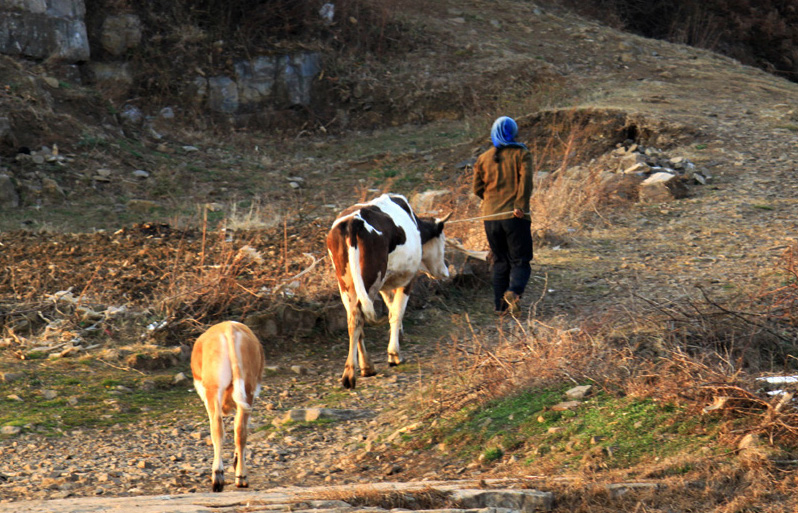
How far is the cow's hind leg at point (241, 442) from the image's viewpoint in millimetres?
5082

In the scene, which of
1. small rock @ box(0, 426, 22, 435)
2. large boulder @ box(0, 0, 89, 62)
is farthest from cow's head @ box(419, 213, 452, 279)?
large boulder @ box(0, 0, 89, 62)

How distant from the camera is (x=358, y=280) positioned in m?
7.17

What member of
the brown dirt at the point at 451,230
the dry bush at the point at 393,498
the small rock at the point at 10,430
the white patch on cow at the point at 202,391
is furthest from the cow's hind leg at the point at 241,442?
the small rock at the point at 10,430

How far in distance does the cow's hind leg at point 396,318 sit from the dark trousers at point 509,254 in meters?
1.23

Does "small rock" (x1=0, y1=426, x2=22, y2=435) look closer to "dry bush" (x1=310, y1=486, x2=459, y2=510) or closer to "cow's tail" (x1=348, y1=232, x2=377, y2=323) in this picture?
"cow's tail" (x1=348, y1=232, x2=377, y2=323)

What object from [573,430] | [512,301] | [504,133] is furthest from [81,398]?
[504,133]

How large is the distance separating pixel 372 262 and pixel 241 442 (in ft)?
8.19

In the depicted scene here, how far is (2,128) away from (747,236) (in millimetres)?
11393

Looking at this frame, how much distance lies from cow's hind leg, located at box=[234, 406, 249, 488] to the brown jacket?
4313 mm

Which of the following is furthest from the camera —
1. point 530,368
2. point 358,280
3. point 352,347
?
point 352,347

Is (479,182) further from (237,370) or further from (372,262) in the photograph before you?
(237,370)

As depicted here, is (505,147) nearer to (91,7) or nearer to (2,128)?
(2,128)

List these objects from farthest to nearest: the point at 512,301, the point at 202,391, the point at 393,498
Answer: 1. the point at 512,301
2. the point at 202,391
3. the point at 393,498

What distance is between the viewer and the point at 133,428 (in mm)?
6535
